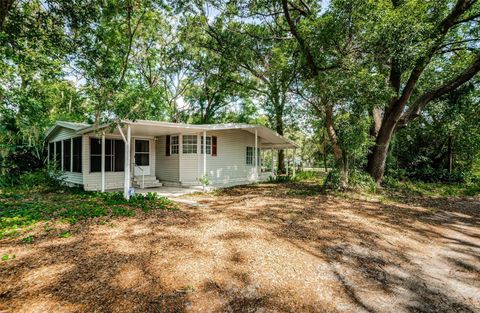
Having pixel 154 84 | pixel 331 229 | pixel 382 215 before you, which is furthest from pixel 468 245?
pixel 154 84

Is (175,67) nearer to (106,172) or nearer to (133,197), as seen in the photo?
(106,172)

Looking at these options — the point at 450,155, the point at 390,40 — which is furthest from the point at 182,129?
the point at 450,155

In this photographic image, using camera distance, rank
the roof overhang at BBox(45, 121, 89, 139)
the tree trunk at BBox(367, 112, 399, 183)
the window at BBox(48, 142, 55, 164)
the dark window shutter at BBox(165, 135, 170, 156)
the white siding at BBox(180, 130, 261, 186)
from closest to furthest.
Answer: the roof overhang at BBox(45, 121, 89, 139), the tree trunk at BBox(367, 112, 399, 183), the white siding at BBox(180, 130, 261, 186), the dark window shutter at BBox(165, 135, 170, 156), the window at BBox(48, 142, 55, 164)

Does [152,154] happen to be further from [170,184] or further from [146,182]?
[170,184]

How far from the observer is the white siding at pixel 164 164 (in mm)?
11948

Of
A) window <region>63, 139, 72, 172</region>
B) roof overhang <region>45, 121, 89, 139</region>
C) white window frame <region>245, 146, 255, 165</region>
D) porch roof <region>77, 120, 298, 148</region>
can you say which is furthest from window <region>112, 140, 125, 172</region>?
white window frame <region>245, 146, 255, 165</region>

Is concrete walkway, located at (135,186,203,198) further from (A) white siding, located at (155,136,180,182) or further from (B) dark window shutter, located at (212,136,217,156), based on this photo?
(B) dark window shutter, located at (212,136,217,156)

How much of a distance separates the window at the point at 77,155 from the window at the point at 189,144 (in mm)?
4577

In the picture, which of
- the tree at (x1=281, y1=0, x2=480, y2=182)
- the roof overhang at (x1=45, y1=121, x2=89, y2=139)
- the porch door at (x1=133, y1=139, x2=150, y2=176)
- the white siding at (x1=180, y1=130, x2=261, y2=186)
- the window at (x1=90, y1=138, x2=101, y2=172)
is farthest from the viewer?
the white siding at (x1=180, y1=130, x2=261, y2=186)

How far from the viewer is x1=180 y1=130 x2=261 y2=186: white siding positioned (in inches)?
467

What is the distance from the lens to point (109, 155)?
36.3ft

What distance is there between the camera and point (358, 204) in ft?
26.9

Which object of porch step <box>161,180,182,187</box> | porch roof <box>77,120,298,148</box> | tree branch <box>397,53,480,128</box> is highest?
tree branch <box>397,53,480,128</box>

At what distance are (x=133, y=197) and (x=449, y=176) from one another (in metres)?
19.2
